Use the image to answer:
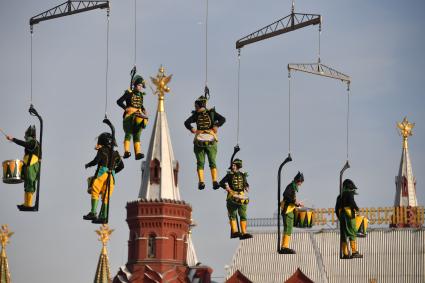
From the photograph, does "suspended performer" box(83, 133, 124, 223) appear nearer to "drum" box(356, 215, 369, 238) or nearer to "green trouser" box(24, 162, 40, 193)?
"green trouser" box(24, 162, 40, 193)

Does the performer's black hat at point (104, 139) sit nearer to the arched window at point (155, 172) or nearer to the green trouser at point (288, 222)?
the green trouser at point (288, 222)

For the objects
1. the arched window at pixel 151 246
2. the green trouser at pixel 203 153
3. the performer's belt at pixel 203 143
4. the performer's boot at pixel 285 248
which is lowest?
the arched window at pixel 151 246

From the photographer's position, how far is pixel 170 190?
15338 cm

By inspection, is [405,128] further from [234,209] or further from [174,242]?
[234,209]

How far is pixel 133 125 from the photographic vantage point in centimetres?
7606

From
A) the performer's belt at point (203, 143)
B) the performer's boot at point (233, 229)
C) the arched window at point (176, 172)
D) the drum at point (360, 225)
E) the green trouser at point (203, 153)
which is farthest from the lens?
the arched window at point (176, 172)

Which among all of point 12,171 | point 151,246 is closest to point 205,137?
point 12,171

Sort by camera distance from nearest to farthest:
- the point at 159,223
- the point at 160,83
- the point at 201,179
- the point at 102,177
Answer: the point at 102,177 → the point at 201,179 → the point at 160,83 → the point at 159,223

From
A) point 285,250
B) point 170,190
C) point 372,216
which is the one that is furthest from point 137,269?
point 285,250

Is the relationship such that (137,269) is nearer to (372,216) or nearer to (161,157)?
(161,157)

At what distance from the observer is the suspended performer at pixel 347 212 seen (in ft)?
261

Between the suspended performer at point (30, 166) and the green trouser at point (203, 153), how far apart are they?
6.16 metres

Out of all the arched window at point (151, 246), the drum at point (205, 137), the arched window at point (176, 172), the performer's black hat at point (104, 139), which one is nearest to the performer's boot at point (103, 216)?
the performer's black hat at point (104, 139)

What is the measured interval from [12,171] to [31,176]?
72 centimetres
